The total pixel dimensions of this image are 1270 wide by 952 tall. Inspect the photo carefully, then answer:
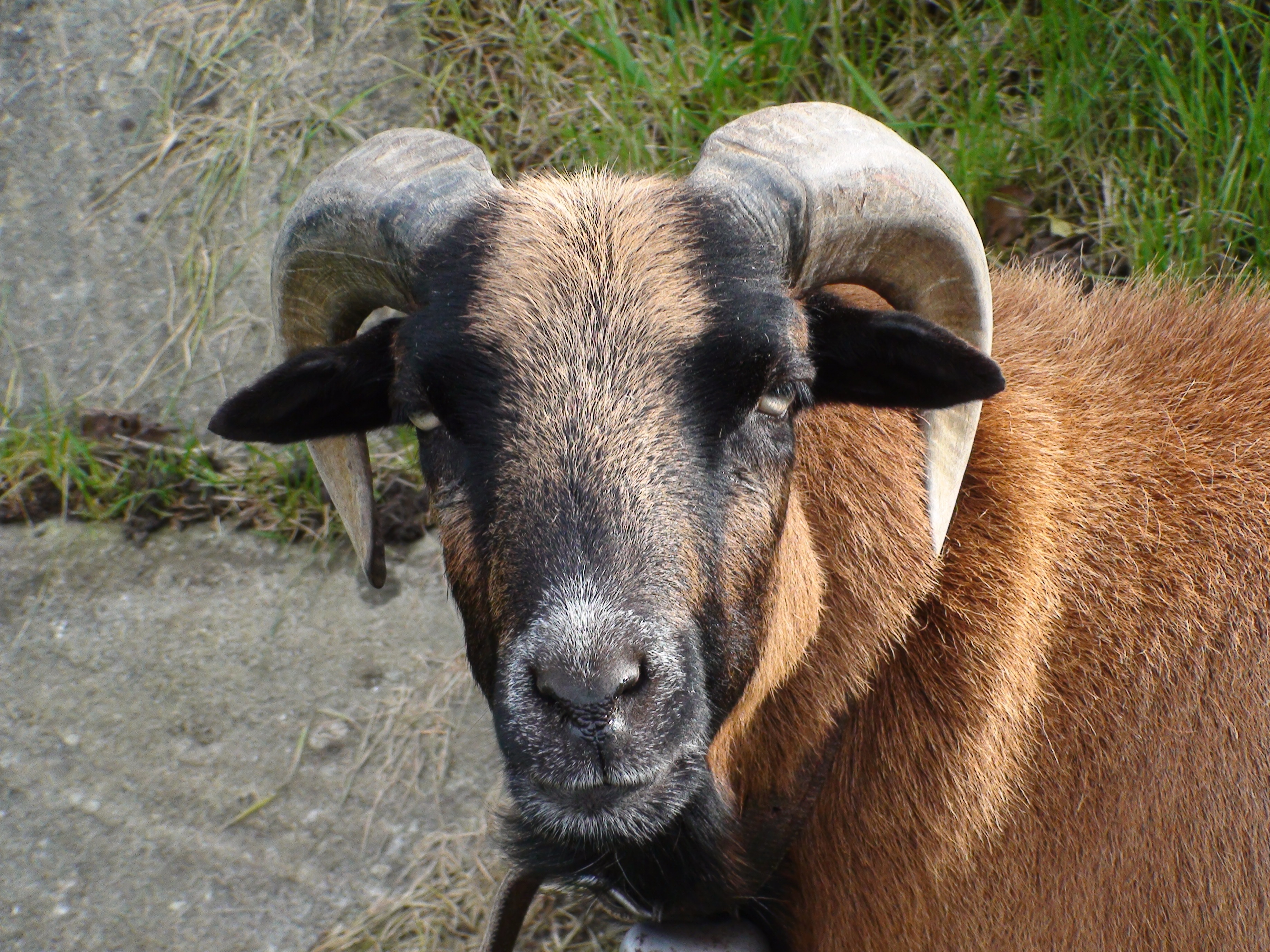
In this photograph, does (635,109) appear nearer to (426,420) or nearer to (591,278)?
(591,278)

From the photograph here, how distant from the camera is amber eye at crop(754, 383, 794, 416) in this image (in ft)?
10.8

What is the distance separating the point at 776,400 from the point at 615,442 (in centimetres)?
55

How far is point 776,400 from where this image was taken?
131 inches

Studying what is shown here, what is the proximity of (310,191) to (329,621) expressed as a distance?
10.4ft

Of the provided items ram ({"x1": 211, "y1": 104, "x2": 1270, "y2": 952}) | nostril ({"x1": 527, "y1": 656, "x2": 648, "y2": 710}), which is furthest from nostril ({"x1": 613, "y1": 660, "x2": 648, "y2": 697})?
ram ({"x1": 211, "y1": 104, "x2": 1270, "y2": 952})

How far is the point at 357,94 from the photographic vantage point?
706cm

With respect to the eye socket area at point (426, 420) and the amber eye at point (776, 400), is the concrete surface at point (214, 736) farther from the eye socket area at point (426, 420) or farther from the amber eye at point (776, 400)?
the amber eye at point (776, 400)

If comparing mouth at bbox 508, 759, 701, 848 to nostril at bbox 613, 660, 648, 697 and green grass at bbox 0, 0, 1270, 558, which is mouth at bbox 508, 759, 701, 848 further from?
green grass at bbox 0, 0, 1270, 558

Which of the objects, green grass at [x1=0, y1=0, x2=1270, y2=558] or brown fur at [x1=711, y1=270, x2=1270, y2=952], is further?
green grass at [x1=0, y1=0, x2=1270, y2=558]

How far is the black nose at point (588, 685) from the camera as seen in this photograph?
2.74 metres

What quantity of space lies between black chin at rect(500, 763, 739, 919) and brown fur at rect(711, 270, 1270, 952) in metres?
0.16

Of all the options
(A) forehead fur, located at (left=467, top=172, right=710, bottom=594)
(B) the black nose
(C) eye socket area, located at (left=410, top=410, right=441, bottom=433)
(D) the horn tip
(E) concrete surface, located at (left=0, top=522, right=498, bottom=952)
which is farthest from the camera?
(E) concrete surface, located at (left=0, top=522, right=498, bottom=952)

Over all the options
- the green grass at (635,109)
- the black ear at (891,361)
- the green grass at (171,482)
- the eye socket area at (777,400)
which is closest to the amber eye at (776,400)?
the eye socket area at (777,400)

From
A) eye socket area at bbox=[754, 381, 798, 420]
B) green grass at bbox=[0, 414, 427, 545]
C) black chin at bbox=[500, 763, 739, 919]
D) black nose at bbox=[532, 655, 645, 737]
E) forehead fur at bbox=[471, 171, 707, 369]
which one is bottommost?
green grass at bbox=[0, 414, 427, 545]
